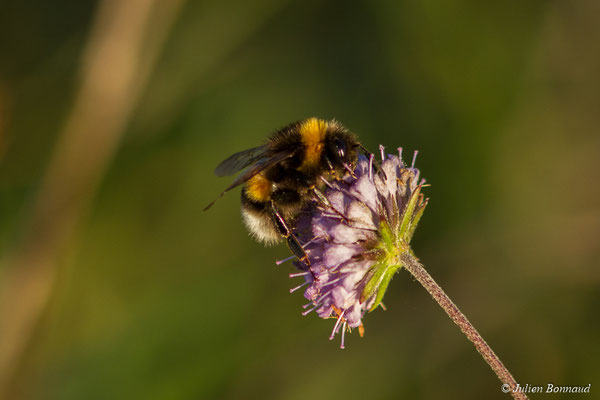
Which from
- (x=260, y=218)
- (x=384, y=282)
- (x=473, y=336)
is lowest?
(x=473, y=336)

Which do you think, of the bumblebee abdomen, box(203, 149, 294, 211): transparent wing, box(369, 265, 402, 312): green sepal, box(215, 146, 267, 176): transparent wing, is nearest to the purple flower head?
box(369, 265, 402, 312): green sepal

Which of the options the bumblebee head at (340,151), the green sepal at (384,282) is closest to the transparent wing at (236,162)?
the bumblebee head at (340,151)

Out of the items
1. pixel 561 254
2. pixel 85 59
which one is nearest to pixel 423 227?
pixel 561 254

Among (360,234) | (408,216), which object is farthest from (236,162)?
(408,216)

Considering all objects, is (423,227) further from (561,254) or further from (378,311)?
(561,254)

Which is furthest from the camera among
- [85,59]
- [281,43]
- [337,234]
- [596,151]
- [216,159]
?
[281,43]

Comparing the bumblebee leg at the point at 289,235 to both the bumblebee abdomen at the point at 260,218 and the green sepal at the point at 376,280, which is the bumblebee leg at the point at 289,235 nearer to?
the bumblebee abdomen at the point at 260,218

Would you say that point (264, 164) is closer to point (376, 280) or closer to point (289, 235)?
point (289, 235)
